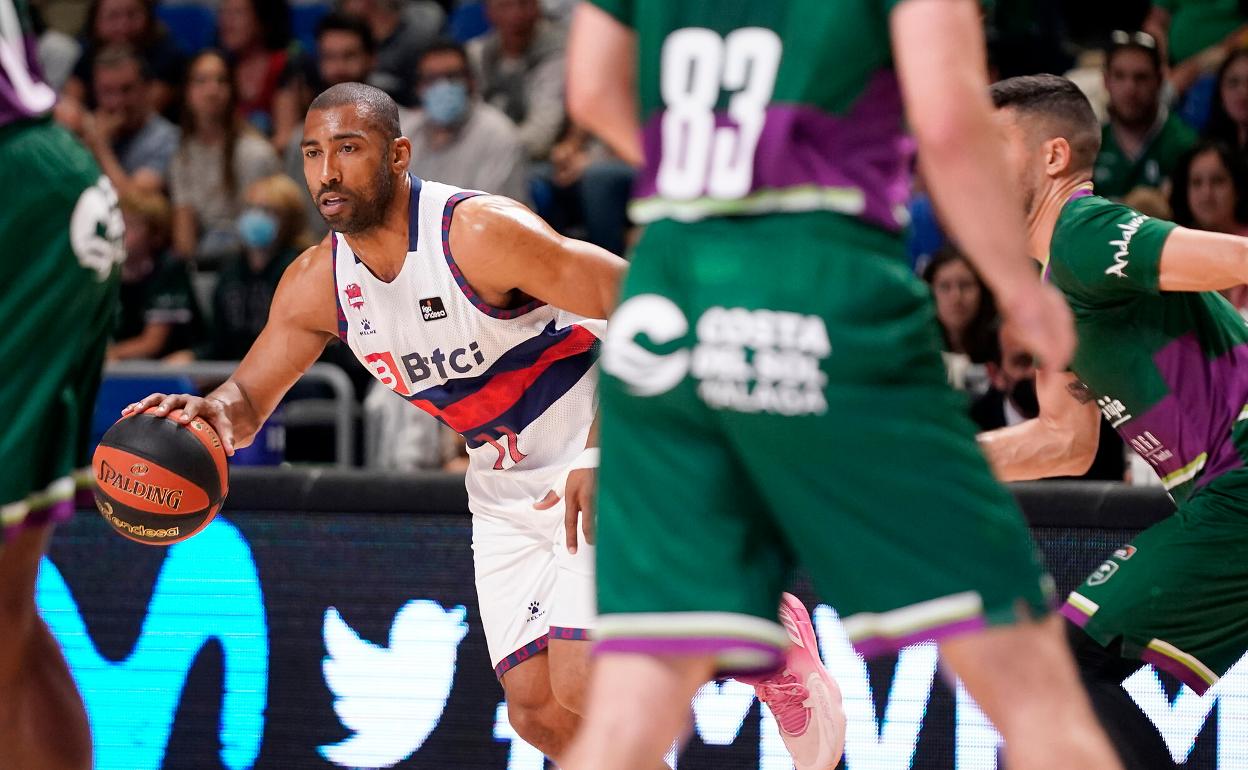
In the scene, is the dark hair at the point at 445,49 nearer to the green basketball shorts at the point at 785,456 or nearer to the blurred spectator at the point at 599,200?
the blurred spectator at the point at 599,200

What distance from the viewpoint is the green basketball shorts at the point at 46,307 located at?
306 cm

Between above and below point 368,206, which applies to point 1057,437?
below

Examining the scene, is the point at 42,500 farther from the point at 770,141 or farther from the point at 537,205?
the point at 537,205

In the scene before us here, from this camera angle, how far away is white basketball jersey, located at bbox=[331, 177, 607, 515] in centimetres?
440

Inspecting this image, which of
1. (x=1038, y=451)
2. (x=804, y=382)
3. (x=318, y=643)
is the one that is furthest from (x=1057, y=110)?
(x=318, y=643)

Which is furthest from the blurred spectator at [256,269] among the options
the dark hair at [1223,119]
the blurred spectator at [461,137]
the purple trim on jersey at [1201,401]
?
the purple trim on jersey at [1201,401]

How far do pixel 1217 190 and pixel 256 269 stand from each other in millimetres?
4576

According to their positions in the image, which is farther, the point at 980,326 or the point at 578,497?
the point at 980,326

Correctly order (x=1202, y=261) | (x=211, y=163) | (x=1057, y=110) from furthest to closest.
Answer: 1. (x=211, y=163)
2. (x=1057, y=110)
3. (x=1202, y=261)

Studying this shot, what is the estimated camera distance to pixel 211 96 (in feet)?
31.5

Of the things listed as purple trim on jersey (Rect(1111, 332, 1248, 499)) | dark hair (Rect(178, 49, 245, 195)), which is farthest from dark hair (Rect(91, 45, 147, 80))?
purple trim on jersey (Rect(1111, 332, 1248, 499))

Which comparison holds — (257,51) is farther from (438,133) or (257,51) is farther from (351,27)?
(438,133)

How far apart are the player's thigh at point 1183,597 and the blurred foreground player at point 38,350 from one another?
2220mm

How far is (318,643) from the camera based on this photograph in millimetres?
→ 5566
